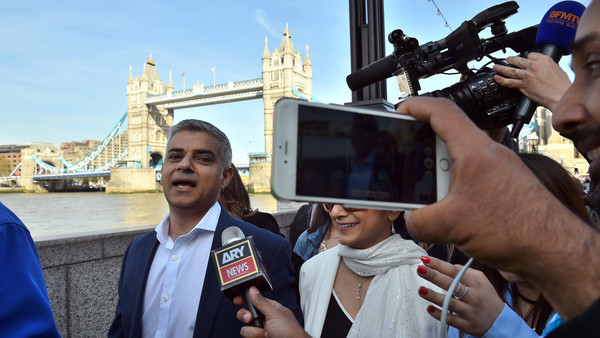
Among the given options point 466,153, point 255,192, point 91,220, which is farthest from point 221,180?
point 255,192

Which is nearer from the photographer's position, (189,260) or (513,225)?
(513,225)

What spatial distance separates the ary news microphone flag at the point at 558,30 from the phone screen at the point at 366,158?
594 mm

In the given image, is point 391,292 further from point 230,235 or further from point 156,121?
point 156,121

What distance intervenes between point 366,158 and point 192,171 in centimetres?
132

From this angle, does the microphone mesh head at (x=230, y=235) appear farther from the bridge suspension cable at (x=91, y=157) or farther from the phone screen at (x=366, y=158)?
the bridge suspension cable at (x=91, y=157)

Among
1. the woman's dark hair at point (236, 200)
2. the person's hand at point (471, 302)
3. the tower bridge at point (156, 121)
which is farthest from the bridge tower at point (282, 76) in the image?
the person's hand at point (471, 302)

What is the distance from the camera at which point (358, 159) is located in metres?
0.62

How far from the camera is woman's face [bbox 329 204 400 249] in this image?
5.06ft

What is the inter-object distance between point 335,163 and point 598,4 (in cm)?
44

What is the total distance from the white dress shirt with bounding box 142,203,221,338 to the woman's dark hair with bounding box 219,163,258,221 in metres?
1.20

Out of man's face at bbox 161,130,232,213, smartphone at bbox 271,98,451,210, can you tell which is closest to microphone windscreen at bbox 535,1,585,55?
smartphone at bbox 271,98,451,210

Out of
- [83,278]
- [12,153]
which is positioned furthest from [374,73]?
[12,153]

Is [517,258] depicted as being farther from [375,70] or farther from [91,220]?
[91,220]

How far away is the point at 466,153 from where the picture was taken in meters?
0.51
